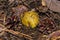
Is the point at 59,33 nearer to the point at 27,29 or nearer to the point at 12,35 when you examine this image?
the point at 27,29

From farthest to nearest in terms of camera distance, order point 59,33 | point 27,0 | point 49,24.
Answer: point 27,0
point 49,24
point 59,33

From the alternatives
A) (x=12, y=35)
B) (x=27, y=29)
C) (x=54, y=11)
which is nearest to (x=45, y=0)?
(x=54, y=11)

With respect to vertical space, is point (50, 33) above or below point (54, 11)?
below

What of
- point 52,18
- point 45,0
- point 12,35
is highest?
point 45,0

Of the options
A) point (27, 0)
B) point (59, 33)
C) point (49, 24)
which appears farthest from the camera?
point (27, 0)

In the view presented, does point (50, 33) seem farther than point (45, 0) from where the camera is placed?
No

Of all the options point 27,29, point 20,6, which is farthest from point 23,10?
point 27,29
